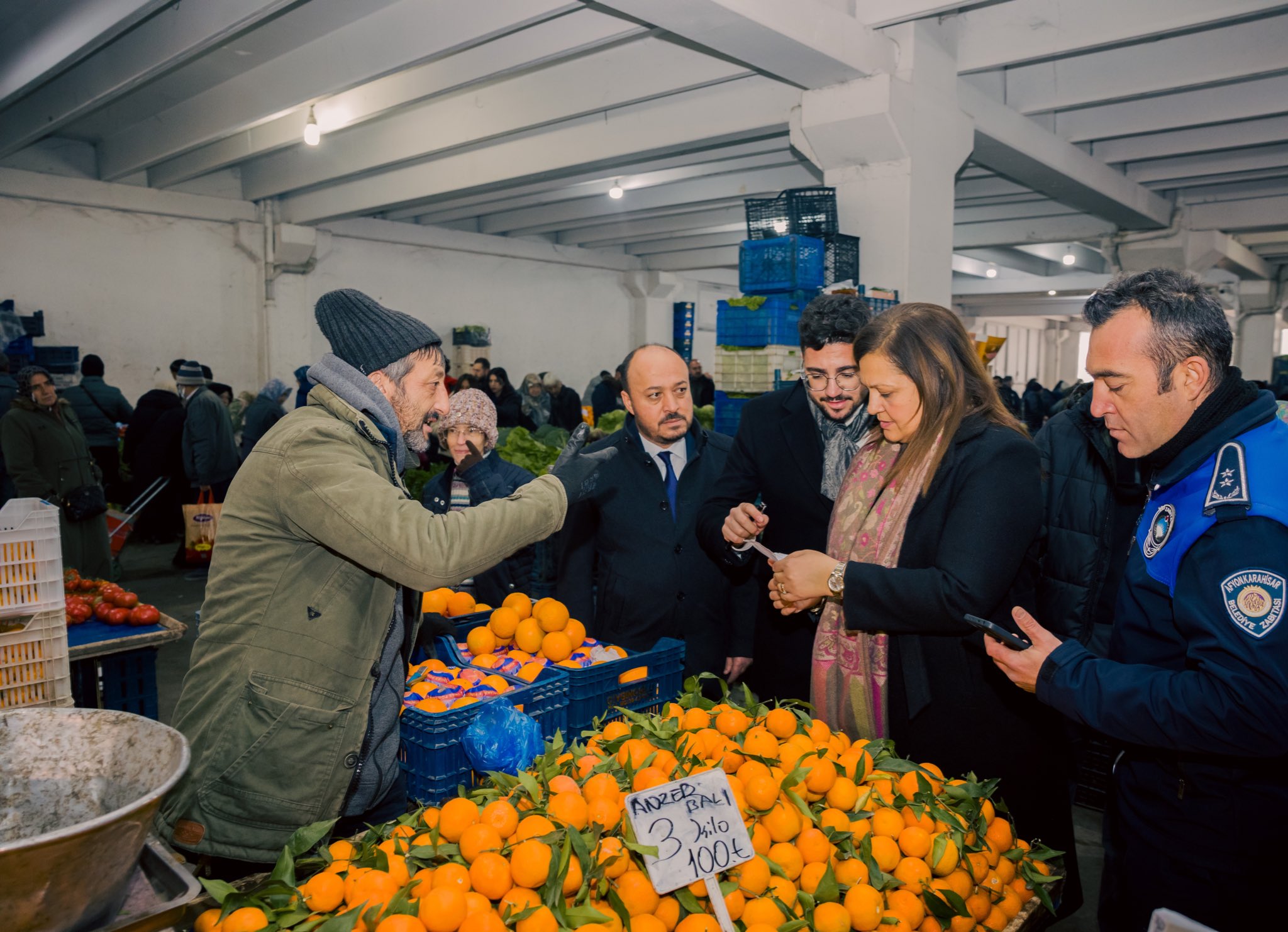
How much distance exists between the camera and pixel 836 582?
1.97 metres

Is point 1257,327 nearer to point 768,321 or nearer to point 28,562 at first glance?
point 768,321

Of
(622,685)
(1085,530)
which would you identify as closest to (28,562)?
(622,685)

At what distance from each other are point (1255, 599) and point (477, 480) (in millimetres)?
2966

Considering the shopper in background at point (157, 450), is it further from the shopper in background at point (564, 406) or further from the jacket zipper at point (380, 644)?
the jacket zipper at point (380, 644)

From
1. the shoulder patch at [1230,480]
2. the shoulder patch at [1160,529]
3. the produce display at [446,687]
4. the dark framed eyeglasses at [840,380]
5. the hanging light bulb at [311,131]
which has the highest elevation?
the hanging light bulb at [311,131]

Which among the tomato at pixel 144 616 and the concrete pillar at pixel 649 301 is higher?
the concrete pillar at pixel 649 301

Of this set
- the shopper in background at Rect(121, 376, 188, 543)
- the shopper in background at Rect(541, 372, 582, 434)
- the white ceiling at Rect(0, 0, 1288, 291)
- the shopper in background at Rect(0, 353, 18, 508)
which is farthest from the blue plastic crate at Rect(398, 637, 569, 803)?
the shopper in background at Rect(541, 372, 582, 434)

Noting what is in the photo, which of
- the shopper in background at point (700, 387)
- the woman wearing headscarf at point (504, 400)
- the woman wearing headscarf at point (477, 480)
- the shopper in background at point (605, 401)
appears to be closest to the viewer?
the woman wearing headscarf at point (477, 480)

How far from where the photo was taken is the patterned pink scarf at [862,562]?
2037 mm

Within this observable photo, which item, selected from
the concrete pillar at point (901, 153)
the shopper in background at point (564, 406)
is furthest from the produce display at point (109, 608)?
the shopper in background at point (564, 406)

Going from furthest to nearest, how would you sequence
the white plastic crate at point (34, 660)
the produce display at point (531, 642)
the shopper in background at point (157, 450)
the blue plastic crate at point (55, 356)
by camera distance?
the blue plastic crate at point (55, 356) < the shopper in background at point (157, 450) < the produce display at point (531, 642) < the white plastic crate at point (34, 660)

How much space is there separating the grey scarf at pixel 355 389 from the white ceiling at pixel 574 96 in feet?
11.7

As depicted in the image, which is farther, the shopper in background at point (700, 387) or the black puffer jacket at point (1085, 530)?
the shopper in background at point (700, 387)

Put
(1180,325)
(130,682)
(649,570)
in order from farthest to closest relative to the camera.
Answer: (130,682)
(649,570)
(1180,325)
